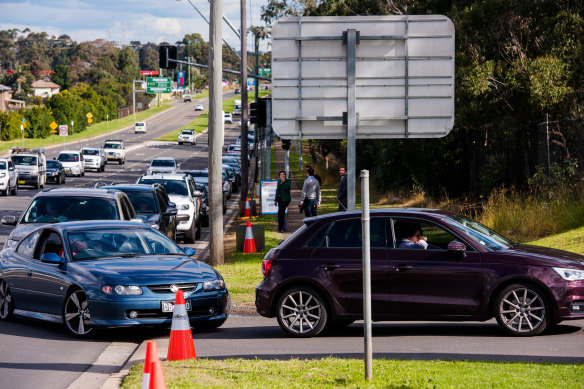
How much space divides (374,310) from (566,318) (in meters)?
2.18

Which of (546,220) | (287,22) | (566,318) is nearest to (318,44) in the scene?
(287,22)

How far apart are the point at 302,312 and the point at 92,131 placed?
4251 inches

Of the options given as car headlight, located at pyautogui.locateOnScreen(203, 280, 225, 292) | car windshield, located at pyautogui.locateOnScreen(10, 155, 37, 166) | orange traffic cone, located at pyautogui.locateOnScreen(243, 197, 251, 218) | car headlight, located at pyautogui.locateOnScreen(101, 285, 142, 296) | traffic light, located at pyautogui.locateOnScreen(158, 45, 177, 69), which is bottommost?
orange traffic cone, located at pyautogui.locateOnScreen(243, 197, 251, 218)

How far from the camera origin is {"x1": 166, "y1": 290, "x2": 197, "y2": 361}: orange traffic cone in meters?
9.16

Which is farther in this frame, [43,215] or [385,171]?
[385,171]

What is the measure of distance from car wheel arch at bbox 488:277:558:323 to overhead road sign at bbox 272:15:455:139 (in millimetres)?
3751

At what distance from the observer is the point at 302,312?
11164mm

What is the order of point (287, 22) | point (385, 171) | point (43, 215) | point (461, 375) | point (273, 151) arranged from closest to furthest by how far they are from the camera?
1. point (461, 375)
2. point (287, 22)
3. point (43, 215)
4. point (385, 171)
5. point (273, 151)

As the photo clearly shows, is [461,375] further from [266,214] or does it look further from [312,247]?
[266,214]

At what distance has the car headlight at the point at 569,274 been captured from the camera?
34.7 ft

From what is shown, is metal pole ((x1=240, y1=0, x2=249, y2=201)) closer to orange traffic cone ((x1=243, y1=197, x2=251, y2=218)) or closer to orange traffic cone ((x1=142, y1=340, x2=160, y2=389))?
orange traffic cone ((x1=243, y1=197, x2=251, y2=218))

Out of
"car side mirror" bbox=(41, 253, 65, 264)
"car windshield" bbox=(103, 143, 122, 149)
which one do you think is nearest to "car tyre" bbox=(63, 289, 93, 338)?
"car side mirror" bbox=(41, 253, 65, 264)

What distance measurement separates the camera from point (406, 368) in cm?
838

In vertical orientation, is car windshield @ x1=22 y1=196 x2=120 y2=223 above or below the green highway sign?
below
